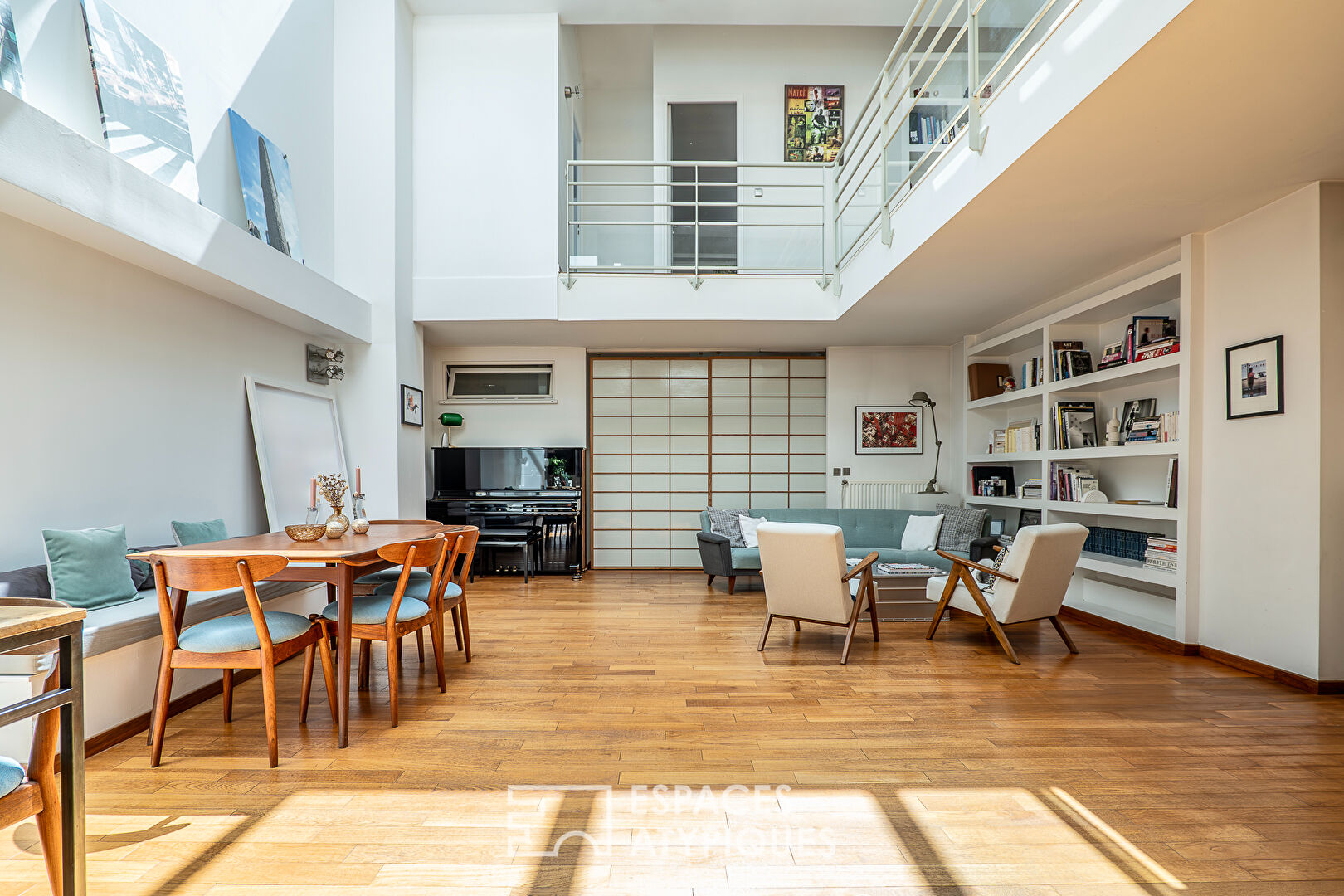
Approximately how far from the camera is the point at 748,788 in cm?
245

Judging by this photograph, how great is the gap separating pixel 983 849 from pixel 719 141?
281 inches

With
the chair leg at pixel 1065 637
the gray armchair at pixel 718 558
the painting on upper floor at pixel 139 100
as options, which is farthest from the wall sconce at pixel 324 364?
the chair leg at pixel 1065 637

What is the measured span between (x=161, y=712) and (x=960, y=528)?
19.7ft

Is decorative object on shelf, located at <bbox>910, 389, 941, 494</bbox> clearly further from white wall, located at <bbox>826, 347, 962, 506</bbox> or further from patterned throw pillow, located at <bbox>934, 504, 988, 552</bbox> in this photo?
patterned throw pillow, located at <bbox>934, 504, 988, 552</bbox>

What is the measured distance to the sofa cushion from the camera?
2721mm

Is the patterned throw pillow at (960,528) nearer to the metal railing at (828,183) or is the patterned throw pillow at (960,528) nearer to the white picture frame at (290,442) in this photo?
the metal railing at (828,183)

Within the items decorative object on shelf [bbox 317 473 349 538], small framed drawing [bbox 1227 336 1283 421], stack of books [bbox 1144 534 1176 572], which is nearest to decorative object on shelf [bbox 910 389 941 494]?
stack of books [bbox 1144 534 1176 572]

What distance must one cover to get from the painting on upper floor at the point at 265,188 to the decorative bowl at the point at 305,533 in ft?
7.38

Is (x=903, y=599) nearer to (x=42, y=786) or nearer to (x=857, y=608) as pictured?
(x=857, y=608)

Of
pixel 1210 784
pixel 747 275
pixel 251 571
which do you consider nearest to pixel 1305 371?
pixel 1210 784

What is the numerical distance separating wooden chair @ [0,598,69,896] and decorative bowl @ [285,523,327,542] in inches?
66.7

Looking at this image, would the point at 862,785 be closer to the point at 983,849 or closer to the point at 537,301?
the point at 983,849

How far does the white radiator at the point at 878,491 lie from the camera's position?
310 inches

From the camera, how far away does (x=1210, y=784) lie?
2467 millimetres
